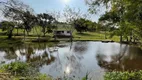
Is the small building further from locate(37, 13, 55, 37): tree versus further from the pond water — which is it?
the pond water

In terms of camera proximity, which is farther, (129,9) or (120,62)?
(120,62)

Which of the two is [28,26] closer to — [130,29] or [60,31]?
[60,31]

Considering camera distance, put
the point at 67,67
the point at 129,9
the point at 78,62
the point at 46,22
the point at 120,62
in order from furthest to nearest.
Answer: the point at 46,22, the point at 120,62, the point at 78,62, the point at 67,67, the point at 129,9

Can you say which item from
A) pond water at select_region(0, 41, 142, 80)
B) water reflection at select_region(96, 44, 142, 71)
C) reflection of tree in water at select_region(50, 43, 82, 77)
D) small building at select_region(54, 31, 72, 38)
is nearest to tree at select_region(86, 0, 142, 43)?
pond water at select_region(0, 41, 142, 80)

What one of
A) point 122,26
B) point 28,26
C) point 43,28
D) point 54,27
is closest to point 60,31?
point 54,27

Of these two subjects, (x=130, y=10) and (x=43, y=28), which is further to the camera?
(x=43, y=28)

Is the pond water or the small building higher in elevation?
the small building

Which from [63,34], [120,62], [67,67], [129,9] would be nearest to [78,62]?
[67,67]

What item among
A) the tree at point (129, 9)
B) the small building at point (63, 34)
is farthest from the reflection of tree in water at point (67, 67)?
the small building at point (63, 34)

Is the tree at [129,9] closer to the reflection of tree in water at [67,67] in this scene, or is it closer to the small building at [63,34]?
the reflection of tree in water at [67,67]

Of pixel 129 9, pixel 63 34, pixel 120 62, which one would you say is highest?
pixel 129 9

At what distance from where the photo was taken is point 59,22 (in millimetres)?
52312

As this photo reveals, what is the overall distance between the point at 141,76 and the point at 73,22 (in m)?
42.3

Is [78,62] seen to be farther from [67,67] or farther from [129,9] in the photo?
[129,9]
